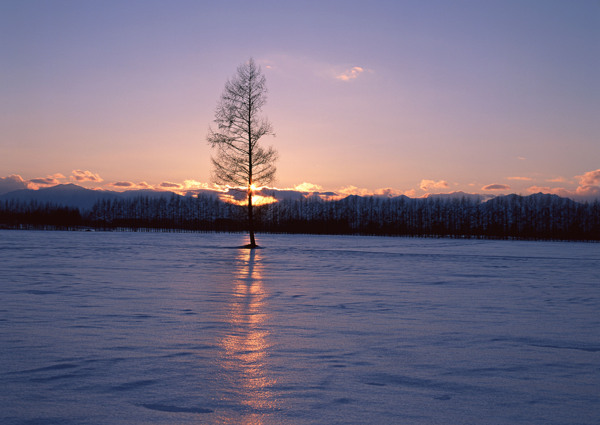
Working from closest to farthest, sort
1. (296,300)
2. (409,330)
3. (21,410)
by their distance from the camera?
(21,410)
(409,330)
(296,300)

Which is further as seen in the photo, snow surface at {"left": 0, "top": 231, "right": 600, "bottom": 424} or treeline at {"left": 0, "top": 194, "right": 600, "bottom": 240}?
treeline at {"left": 0, "top": 194, "right": 600, "bottom": 240}

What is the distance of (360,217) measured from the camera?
16425 cm

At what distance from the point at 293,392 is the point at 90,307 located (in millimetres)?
4798

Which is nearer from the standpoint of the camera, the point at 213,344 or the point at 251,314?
the point at 213,344

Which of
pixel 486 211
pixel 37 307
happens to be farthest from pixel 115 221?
pixel 37 307

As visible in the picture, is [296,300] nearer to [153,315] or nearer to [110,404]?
[153,315]

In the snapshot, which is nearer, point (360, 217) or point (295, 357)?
point (295, 357)

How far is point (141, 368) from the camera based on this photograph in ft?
12.7

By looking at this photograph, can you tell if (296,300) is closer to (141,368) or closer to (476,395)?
(141,368)


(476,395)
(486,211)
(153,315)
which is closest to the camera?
(476,395)

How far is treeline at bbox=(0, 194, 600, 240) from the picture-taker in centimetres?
13262

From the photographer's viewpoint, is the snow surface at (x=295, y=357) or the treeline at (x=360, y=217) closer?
Result: the snow surface at (x=295, y=357)

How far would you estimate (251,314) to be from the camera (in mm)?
6633

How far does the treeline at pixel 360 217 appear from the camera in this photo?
132625 millimetres
